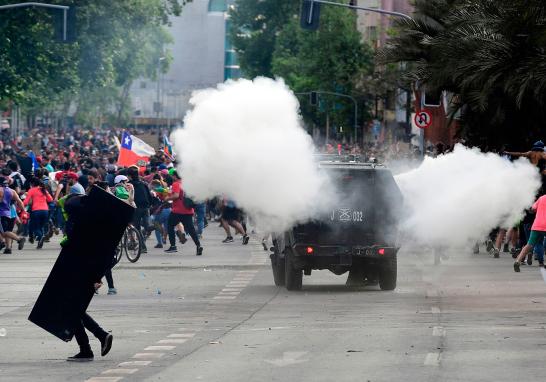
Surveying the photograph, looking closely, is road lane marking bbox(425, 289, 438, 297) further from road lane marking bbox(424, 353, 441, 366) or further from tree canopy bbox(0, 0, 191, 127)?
tree canopy bbox(0, 0, 191, 127)

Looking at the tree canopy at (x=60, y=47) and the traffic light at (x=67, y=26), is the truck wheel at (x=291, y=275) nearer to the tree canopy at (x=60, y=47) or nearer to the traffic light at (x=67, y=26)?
the traffic light at (x=67, y=26)

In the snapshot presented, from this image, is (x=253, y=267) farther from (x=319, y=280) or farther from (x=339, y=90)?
(x=339, y=90)

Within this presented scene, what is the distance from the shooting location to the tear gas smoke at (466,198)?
23750mm

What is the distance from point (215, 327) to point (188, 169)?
18.4 feet

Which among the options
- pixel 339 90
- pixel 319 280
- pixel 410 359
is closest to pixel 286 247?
pixel 319 280

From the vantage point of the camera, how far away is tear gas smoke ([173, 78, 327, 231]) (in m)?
22.7

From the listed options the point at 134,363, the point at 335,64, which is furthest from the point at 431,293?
the point at 335,64

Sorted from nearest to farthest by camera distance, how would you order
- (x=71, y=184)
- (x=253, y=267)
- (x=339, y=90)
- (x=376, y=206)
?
(x=376, y=206), (x=253, y=267), (x=71, y=184), (x=339, y=90)

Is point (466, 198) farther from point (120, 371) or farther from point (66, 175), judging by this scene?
point (66, 175)

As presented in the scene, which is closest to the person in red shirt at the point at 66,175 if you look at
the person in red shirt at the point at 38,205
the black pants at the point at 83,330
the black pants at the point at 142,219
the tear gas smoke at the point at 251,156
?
the person in red shirt at the point at 38,205

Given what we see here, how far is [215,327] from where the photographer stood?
1767 centimetres

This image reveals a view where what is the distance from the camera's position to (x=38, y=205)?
34438 mm

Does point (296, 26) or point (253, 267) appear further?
point (296, 26)

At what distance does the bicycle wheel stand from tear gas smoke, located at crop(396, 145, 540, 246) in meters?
7.35
